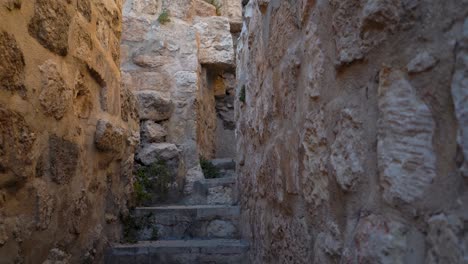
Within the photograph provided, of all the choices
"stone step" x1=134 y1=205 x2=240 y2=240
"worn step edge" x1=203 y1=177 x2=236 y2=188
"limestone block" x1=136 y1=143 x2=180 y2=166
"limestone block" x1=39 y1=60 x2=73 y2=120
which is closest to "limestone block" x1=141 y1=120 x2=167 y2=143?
"limestone block" x1=136 y1=143 x2=180 y2=166

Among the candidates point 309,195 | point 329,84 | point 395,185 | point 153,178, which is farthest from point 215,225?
point 395,185

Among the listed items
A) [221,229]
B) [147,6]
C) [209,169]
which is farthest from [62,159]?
[147,6]

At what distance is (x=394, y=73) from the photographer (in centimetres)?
75

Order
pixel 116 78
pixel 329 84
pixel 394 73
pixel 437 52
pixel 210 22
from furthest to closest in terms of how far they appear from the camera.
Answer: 1. pixel 210 22
2. pixel 116 78
3. pixel 329 84
4. pixel 394 73
5. pixel 437 52

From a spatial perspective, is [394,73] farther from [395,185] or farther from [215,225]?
[215,225]

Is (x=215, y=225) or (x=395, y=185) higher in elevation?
(x=395, y=185)

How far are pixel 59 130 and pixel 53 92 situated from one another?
170mm

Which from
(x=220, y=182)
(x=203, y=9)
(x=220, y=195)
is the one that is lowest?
(x=220, y=195)

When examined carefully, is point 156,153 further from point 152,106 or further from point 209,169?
point 209,169

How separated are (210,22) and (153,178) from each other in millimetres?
2129

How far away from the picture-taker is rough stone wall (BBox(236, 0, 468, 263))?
0.62 m

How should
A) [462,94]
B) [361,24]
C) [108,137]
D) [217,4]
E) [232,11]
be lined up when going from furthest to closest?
[232,11], [217,4], [108,137], [361,24], [462,94]

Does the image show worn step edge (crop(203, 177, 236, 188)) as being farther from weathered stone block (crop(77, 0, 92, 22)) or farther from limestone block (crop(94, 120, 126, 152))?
weathered stone block (crop(77, 0, 92, 22))

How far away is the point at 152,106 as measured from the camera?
14.8 feet
